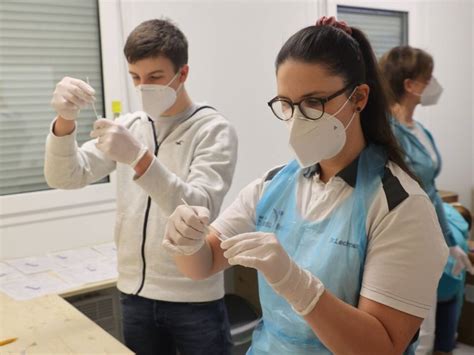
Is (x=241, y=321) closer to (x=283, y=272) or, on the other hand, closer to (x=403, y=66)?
(x=403, y=66)

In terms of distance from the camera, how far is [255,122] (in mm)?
3184

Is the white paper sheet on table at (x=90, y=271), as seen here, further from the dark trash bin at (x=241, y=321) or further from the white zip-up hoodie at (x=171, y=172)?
A: the dark trash bin at (x=241, y=321)

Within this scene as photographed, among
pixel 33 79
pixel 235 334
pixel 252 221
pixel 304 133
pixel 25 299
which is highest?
pixel 33 79

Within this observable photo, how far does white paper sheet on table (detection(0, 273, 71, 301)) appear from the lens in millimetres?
1904

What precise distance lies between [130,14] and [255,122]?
102 centimetres

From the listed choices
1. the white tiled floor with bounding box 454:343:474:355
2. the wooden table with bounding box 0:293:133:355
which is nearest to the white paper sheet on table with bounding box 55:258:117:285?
the wooden table with bounding box 0:293:133:355

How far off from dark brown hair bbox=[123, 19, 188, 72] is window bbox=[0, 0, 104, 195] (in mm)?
1044

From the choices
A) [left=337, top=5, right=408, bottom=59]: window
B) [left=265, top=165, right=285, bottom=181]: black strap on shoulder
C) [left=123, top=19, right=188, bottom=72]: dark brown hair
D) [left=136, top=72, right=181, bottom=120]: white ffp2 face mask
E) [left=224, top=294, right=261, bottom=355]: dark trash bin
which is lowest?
[left=224, top=294, right=261, bottom=355]: dark trash bin

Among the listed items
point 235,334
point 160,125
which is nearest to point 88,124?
point 160,125

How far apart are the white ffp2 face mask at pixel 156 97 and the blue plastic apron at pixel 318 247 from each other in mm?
661

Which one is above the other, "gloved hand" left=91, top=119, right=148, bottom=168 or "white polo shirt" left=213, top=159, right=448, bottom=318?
"gloved hand" left=91, top=119, right=148, bottom=168

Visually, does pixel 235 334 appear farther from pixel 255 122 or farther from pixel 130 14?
pixel 130 14

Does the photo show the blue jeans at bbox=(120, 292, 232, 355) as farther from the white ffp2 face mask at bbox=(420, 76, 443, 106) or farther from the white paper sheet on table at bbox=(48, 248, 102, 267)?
the white ffp2 face mask at bbox=(420, 76, 443, 106)

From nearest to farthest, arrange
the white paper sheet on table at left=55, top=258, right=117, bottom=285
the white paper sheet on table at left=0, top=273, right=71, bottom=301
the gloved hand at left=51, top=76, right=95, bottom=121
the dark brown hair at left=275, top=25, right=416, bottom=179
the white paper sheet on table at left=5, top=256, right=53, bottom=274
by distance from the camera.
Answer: the dark brown hair at left=275, top=25, right=416, bottom=179 → the gloved hand at left=51, top=76, right=95, bottom=121 → the white paper sheet on table at left=0, top=273, right=71, bottom=301 → the white paper sheet on table at left=55, top=258, right=117, bottom=285 → the white paper sheet on table at left=5, top=256, right=53, bottom=274
